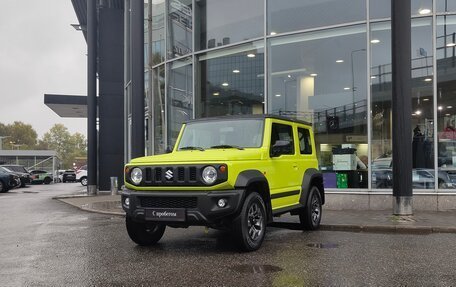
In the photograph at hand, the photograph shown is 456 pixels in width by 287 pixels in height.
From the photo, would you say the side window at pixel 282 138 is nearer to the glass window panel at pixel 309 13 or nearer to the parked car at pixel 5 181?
the glass window panel at pixel 309 13

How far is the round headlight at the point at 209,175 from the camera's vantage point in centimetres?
682

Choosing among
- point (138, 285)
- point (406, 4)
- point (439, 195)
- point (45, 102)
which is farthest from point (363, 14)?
point (45, 102)

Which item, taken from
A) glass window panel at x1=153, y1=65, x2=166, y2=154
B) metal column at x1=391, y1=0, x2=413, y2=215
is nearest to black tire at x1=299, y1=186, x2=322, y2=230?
metal column at x1=391, y1=0, x2=413, y2=215

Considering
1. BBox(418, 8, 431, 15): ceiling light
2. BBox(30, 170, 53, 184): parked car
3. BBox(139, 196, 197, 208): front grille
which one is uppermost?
BBox(418, 8, 431, 15): ceiling light

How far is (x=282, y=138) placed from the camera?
843 cm

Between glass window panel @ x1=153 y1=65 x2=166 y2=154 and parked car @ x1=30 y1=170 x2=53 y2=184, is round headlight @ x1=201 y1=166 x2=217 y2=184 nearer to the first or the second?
glass window panel @ x1=153 y1=65 x2=166 y2=154

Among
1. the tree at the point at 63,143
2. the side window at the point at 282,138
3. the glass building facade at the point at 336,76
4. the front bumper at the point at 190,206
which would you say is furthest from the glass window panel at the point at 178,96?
the tree at the point at 63,143

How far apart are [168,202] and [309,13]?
8997 mm

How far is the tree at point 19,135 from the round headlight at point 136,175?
10604 cm

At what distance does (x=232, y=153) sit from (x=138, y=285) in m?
2.50

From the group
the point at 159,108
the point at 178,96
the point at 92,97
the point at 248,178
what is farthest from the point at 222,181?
the point at 92,97

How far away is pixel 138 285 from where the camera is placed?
17.8ft

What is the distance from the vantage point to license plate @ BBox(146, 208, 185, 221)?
6836 mm

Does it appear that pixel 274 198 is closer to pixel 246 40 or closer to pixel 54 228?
pixel 54 228
